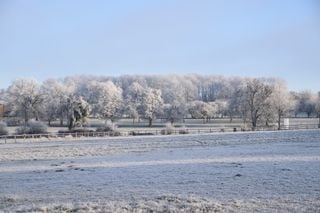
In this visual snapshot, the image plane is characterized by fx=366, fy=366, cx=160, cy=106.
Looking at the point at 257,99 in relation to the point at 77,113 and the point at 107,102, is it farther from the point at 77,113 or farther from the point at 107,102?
the point at 107,102

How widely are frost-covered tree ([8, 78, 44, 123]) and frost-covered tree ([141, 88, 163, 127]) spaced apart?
93.4ft

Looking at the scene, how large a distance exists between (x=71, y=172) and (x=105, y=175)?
2291 mm

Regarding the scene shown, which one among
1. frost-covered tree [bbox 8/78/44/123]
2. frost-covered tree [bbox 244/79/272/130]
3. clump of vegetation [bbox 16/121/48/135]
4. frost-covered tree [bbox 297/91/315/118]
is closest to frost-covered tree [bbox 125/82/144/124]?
frost-covered tree [bbox 8/78/44/123]

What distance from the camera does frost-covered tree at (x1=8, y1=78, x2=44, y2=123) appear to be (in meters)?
91.1

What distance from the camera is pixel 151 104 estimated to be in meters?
106

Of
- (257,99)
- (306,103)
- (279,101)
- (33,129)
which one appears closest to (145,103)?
(257,99)

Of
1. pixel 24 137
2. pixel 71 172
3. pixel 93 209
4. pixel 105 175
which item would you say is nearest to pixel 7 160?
pixel 71 172

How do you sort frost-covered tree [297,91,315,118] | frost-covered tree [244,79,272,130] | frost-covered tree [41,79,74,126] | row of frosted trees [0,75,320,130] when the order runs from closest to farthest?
frost-covered tree [244,79,272,130] → row of frosted trees [0,75,320,130] → frost-covered tree [41,79,74,126] → frost-covered tree [297,91,315,118]

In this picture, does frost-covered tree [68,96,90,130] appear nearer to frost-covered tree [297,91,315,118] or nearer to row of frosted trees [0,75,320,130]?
row of frosted trees [0,75,320,130]

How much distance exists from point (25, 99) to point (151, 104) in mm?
34641

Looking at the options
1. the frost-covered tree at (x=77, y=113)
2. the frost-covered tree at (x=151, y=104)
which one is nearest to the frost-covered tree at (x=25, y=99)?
the frost-covered tree at (x=77, y=113)

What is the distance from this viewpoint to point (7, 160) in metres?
26.2

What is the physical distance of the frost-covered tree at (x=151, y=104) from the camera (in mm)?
103525

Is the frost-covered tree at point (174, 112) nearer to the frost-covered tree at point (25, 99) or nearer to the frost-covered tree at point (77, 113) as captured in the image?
the frost-covered tree at point (25, 99)
